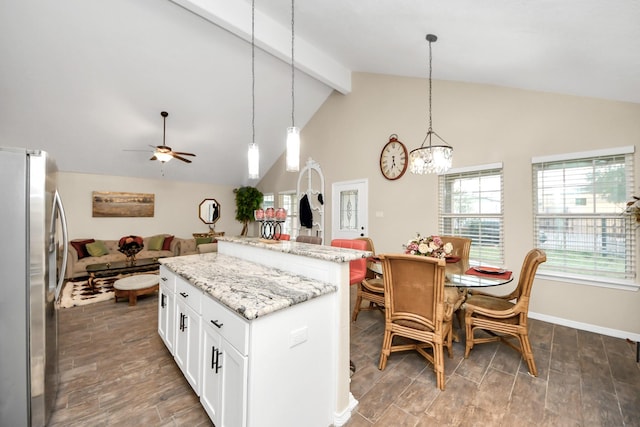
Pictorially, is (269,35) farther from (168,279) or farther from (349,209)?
(168,279)

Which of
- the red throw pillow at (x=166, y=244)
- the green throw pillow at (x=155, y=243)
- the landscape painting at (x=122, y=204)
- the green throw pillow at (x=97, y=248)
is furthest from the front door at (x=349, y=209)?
the green throw pillow at (x=97, y=248)

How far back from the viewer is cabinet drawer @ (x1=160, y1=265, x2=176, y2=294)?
2.16m

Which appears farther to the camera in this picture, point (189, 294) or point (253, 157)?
point (253, 157)

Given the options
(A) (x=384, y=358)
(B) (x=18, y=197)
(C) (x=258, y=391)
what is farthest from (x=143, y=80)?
(A) (x=384, y=358)

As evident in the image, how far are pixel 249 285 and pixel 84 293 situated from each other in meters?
4.23

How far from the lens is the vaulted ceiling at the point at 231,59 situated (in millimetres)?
2119

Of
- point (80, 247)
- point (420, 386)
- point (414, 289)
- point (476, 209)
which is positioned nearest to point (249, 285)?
point (414, 289)

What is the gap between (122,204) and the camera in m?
6.10

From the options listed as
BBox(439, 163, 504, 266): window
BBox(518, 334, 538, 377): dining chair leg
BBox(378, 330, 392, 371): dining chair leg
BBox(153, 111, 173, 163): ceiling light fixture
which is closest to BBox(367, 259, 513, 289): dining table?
BBox(518, 334, 538, 377): dining chair leg

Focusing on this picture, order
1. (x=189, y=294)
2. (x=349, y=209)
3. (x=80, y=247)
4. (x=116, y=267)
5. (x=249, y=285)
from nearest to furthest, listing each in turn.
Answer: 1. (x=249, y=285)
2. (x=189, y=294)
3. (x=116, y=267)
4. (x=80, y=247)
5. (x=349, y=209)

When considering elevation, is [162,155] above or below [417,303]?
above

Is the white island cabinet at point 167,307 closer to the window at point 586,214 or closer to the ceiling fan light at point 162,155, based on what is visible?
the ceiling fan light at point 162,155

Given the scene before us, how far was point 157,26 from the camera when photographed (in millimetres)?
3592

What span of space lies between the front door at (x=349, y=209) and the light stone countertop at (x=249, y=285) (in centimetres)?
314
